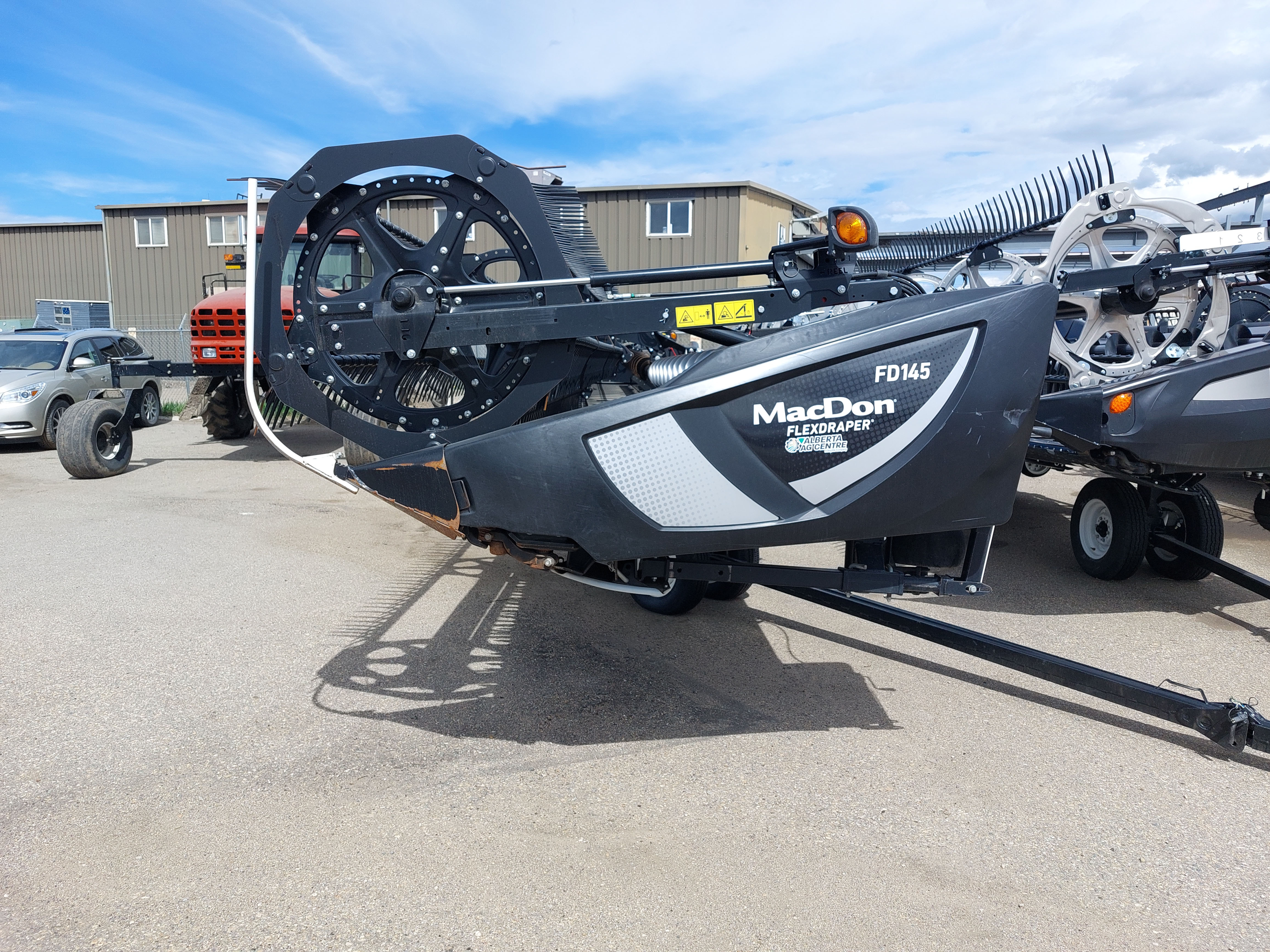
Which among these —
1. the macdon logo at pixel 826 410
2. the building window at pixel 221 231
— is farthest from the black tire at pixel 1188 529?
the building window at pixel 221 231

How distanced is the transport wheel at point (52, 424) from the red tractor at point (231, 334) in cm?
165

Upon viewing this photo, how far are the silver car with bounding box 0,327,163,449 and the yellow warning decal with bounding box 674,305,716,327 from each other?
8261 millimetres

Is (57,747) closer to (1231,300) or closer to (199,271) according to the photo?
(1231,300)

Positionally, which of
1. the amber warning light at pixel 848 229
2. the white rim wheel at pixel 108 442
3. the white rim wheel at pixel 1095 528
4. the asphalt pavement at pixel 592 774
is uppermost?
the amber warning light at pixel 848 229

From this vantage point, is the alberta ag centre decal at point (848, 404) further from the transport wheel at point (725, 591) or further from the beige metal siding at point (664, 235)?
the beige metal siding at point (664, 235)

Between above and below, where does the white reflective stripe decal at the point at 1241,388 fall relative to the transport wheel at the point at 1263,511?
above

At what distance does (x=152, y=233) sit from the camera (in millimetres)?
25203

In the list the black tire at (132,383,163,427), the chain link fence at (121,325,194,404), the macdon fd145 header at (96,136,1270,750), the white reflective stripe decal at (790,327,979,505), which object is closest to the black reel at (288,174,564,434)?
the macdon fd145 header at (96,136,1270,750)

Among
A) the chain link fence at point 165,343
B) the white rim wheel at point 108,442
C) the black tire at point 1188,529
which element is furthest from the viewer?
the chain link fence at point 165,343

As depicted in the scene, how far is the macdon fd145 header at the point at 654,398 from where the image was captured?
243cm

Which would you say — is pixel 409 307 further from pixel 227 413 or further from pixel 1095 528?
pixel 227 413

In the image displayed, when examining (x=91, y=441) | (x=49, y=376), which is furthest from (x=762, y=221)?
(x=91, y=441)

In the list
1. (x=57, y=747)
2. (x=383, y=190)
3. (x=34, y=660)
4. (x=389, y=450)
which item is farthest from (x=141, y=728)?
(x=383, y=190)

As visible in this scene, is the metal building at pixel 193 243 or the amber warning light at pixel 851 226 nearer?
the amber warning light at pixel 851 226
